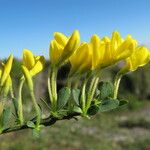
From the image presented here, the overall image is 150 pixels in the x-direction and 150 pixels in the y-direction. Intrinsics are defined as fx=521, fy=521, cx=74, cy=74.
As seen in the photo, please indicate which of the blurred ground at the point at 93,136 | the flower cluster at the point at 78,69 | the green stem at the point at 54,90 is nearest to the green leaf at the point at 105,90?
the flower cluster at the point at 78,69

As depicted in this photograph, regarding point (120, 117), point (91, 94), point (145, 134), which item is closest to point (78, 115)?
point (91, 94)

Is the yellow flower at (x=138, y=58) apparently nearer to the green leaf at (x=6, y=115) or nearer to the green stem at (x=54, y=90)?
the green stem at (x=54, y=90)

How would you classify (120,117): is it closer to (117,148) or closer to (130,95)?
(130,95)

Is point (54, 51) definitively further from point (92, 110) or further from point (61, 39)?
point (92, 110)

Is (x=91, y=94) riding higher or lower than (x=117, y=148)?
higher

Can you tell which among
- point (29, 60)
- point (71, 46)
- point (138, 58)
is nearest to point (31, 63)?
point (29, 60)

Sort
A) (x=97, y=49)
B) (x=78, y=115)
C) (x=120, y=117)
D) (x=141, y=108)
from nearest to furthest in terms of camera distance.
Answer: (x=97, y=49) < (x=78, y=115) < (x=120, y=117) < (x=141, y=108)

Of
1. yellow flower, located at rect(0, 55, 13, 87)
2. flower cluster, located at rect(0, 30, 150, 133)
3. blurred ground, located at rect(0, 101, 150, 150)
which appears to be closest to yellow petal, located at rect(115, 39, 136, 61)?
flower cluster, located at rect(0, 30, 150, 133)
